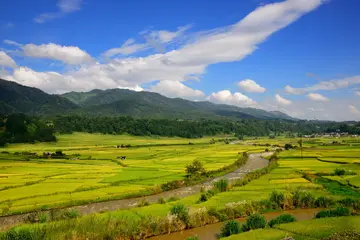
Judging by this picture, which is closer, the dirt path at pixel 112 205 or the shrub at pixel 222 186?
the dirt path at pixel 112 205

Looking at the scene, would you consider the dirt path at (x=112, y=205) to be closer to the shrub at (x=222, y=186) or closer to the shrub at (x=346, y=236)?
the shrub at (x=222, y=186)

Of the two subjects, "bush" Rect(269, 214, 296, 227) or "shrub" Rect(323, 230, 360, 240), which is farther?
"bush" Rect(269, 214, 296, 227)

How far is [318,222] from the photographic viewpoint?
83.0 ft

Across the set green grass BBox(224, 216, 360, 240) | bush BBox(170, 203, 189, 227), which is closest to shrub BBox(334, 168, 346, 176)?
green grass BBox(224, 216, 360, 240)

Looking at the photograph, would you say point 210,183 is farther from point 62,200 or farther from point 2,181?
point 2,181

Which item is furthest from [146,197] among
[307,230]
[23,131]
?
[23,131]

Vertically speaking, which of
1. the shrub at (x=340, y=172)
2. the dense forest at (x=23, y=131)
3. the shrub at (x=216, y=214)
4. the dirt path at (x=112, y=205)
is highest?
the dense forest at (x=23, y=131)

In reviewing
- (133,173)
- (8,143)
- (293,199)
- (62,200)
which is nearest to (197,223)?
(293,199)

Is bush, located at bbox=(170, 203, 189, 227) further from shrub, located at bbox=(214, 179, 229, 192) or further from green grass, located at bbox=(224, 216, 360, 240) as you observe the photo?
shrub, located at bbox=(214, 179, 229, 192)

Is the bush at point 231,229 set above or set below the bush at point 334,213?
below

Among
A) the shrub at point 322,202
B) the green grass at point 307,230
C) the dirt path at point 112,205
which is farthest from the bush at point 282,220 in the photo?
the dirt path at point 112,205

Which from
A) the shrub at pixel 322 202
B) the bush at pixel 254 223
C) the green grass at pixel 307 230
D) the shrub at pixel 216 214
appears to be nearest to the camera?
the green grass at pixel 307 230

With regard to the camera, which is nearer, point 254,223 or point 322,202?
point 254,223

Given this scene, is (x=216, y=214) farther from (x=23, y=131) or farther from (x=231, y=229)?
A: (x=23, y=131)
